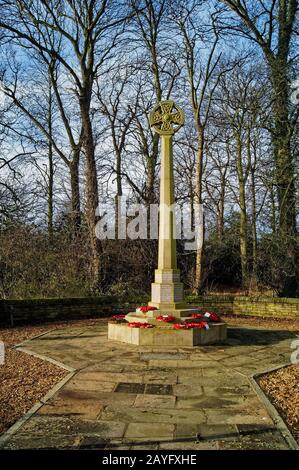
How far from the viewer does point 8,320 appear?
1257cm

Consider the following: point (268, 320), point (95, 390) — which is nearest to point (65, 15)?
point (268, 320)

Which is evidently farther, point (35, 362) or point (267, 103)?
point (267, 103)

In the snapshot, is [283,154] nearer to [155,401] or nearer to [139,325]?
[139,325]

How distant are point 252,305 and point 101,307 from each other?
16.3 ft

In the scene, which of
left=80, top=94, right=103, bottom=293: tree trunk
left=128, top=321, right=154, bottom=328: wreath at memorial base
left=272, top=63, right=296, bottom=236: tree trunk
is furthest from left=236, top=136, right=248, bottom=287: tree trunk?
left=128, top=321, right=154, bottom=328: wreath at memorial base

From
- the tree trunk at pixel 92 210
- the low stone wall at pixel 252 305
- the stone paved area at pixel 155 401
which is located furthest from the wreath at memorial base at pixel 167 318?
the tree trunk at pixel 92 210

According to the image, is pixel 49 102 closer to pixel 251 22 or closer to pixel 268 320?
pixel 251 22

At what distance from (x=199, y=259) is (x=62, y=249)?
17.1ft

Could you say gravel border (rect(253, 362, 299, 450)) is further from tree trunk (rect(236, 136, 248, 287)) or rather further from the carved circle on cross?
tree trunk (rect(236, 136, 248, 287))

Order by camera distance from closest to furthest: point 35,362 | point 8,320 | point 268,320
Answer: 1. point 35,362
2. point 8,320
3. point 268,320

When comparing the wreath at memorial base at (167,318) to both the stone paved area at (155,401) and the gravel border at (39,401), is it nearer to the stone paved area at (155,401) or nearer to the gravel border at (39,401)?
the stone paved area at (155,401)

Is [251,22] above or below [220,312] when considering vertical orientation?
above
